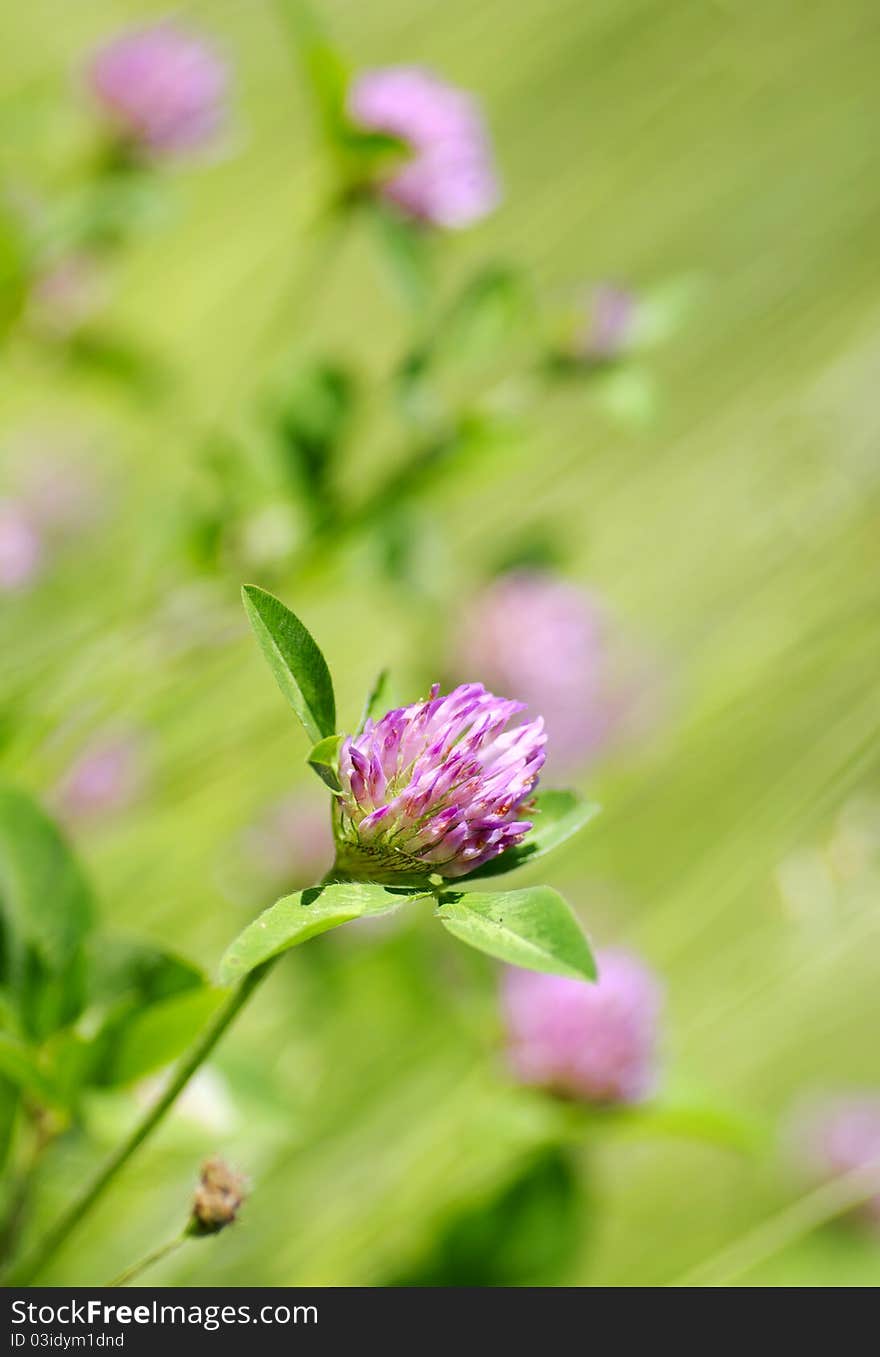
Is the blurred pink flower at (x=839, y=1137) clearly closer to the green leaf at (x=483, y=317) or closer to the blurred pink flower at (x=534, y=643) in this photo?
the blurred pink flower at (x=534, y=643)

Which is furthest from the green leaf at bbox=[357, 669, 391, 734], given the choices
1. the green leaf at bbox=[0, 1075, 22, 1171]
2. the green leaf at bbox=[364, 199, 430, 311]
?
the green leaf at bbox=[364, 199, 430, 311]

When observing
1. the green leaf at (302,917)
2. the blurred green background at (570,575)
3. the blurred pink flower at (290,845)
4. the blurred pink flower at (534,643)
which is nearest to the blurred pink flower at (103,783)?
the blurred green background at (570,575)

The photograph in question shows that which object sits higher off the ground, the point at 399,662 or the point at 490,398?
the point at 399,662

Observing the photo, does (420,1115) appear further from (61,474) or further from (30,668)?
(61,474)

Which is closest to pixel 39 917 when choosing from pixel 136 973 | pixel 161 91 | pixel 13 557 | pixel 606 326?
pixel 136 973

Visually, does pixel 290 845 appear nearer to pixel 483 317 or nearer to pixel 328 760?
pixel 483 317
